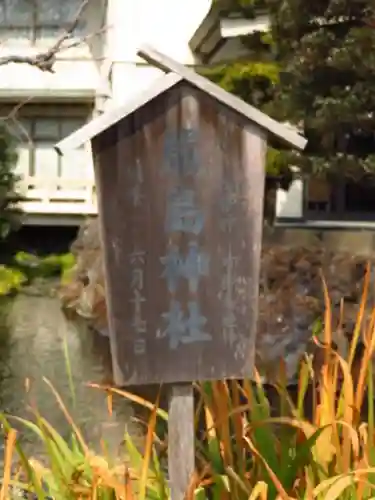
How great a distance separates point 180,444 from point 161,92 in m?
1.10

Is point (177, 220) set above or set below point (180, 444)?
above

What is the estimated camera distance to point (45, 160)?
658 inches

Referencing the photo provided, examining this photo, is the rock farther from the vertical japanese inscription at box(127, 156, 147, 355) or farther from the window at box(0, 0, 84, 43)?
the window at box(0, 0, 84, 43)

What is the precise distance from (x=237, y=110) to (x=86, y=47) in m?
14.4

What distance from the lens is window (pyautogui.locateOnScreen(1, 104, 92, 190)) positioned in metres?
16.3

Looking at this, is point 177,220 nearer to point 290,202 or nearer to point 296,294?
point 296,294

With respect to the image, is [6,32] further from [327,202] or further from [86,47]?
[327,202]

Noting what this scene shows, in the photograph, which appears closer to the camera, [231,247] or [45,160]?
[231,247]

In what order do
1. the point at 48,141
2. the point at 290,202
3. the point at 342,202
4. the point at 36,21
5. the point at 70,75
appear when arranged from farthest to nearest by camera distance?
the point at 48,141, the point at 36,21, the point at 70,75, the point at 290,202, the point at 342,202

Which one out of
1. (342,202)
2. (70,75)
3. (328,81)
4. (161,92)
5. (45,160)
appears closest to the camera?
(161,92)

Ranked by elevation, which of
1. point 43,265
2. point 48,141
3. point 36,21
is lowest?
point 43,265

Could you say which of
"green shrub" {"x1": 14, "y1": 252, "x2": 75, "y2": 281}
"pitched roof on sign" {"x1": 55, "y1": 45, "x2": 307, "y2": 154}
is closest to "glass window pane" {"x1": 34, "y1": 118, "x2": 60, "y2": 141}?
"green shrub" {"x1": 14, "y1": 252, "x2": 75, "y2": 281}

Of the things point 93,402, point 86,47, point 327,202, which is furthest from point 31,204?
point 93,402

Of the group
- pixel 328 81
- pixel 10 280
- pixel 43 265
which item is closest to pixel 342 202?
pixel 328 81
